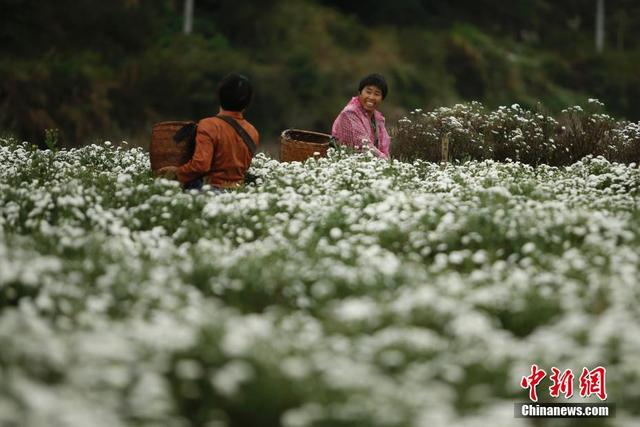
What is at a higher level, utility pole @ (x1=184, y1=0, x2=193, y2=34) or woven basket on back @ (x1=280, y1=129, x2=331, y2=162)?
utility pole @ (x1=184, y1=0, x2=193, y2=34)

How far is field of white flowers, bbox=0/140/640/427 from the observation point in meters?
3.66

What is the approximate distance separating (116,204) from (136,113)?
1741 centimetres

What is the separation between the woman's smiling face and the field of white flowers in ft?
4.99

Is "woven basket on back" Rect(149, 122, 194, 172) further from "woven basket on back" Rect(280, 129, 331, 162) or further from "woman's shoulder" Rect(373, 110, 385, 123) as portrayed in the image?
"woman's shoulder" Rect(373, 110, 385, 123)

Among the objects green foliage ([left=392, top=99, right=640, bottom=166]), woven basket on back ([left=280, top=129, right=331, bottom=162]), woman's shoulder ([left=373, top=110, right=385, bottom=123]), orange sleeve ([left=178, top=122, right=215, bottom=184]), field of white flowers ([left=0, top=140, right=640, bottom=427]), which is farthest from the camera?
green foliage ([left=392, top=99, right=640, bottom=166])

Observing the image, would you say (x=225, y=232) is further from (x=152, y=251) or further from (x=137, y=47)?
(x=137, y=47)

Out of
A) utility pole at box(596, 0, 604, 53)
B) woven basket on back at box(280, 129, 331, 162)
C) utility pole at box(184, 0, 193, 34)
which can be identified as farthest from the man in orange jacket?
utility pole at box(596, 0, 604, 53)

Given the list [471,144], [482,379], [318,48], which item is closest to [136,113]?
[318,48]

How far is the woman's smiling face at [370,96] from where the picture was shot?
1004 cm

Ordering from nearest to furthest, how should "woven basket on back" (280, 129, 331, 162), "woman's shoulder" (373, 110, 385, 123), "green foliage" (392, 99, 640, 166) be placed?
1. "woven basket on back" (280, 129, 331, 162)
2. "woman's shoulder" (373, 110, 385, 123)
3. "green foliage" (392, 99, 640, 166)

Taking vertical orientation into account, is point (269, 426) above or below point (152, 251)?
below

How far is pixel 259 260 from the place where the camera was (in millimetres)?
5738

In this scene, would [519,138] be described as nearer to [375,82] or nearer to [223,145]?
[375,82]

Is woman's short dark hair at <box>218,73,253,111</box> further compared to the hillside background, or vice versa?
the hillside background
